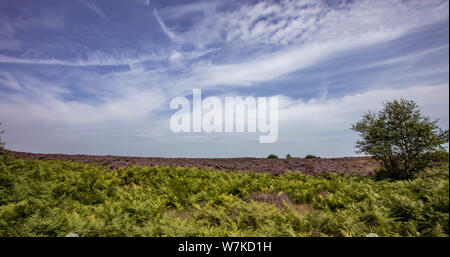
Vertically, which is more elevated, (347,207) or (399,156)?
(399,156)

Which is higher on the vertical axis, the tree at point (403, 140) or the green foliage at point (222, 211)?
the tree at point (403, 140)

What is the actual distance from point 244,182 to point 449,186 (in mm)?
6541

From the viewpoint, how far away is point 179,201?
8.49 metres

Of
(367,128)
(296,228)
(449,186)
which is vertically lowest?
(296,228)

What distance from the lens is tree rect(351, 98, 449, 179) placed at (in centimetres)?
1102

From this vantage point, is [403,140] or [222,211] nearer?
[222,211]

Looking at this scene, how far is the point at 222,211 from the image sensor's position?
→ 679cm

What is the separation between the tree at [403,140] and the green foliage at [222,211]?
312 cm

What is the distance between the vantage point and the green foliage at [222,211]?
199 inches

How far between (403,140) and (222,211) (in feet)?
31.2

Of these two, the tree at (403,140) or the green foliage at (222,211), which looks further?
the tree at (403,140)

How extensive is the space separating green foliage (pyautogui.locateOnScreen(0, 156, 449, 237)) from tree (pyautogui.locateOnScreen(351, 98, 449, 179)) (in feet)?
10.2
